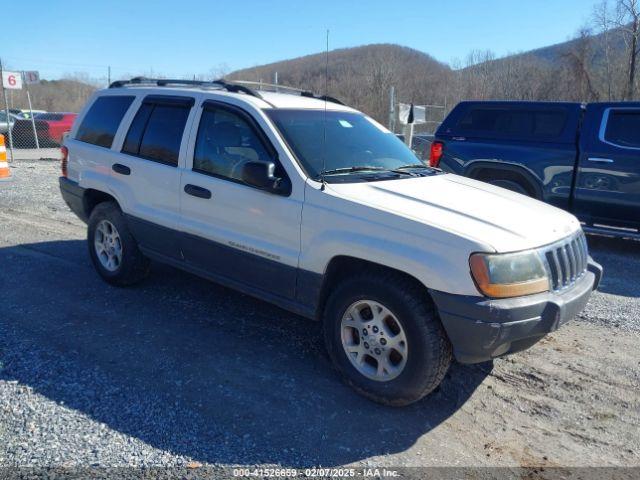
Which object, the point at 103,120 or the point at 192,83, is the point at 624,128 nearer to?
the point at 192,83

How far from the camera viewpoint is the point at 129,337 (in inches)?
169

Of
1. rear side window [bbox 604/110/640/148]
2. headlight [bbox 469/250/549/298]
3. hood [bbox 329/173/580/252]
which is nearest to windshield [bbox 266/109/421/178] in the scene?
hood [bbox 329/173/580/252]

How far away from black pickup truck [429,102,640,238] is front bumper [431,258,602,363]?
4866 mm

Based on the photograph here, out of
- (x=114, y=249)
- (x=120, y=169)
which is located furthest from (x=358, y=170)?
(x=114, y=249)

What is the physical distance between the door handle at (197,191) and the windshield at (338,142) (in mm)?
787

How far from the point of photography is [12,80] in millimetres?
15398

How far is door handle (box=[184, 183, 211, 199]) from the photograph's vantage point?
4285 millimetres

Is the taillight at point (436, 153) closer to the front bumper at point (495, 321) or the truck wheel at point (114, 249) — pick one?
the truck wheel at point (114, 249)

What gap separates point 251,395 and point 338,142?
1993 millimetres

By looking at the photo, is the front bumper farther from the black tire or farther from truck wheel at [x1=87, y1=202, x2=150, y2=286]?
the black tire

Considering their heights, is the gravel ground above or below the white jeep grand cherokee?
below

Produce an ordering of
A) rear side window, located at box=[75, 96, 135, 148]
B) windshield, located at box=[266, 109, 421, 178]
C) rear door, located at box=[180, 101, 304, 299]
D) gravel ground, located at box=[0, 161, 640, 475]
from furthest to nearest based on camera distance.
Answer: rear side window, located at box=[75, 96, 135, 148], windshield, located at box=[266, 109, 421, 178], rear door, located at box=[180, 101, 304, 299], gravel ground, located at box=[0, 161, 640, 475]

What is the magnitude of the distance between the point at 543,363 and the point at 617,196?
4.21 m

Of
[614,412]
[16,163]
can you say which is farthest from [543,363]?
[16,163]
